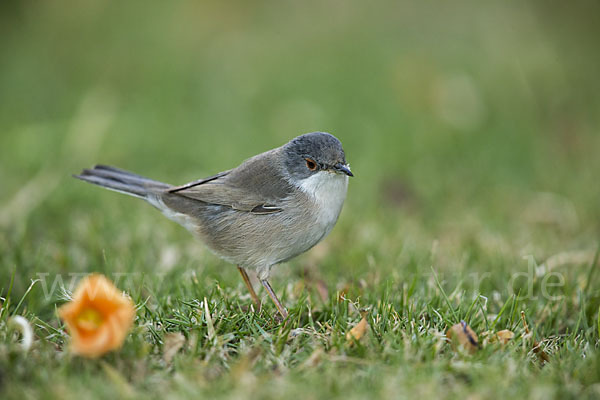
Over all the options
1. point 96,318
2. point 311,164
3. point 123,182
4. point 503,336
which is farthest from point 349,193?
point 96,318

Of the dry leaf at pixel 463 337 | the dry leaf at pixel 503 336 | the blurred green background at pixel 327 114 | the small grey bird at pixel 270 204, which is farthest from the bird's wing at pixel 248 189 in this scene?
the dry leaf at pixel 503 336

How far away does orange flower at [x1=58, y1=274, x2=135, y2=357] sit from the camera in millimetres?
2629

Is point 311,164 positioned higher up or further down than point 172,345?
higher up

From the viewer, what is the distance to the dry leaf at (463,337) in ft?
10.2

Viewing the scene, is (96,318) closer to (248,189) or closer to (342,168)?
(248,189)

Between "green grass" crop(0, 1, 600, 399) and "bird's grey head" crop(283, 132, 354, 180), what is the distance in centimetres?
74

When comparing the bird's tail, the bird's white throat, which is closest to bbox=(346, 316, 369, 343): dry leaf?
the bird's white throat

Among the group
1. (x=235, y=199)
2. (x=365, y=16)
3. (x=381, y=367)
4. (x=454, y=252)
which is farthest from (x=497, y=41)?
(x=381, y=367)

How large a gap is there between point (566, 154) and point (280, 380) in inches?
233

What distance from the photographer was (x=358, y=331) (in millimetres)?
3104

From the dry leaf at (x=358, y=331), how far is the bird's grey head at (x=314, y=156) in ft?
3.65

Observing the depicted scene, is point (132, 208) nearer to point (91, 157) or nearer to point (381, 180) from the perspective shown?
point (91, 157)

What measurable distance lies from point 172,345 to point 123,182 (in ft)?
6.23

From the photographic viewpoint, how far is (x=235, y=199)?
4.21 meters
